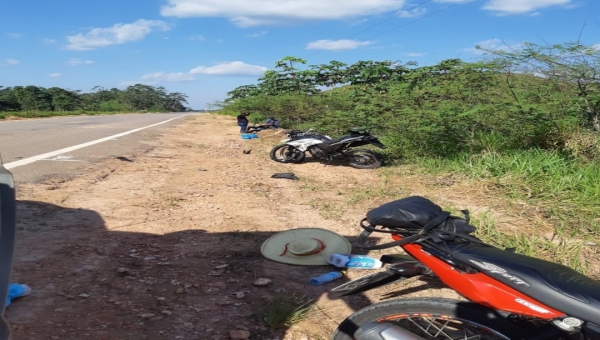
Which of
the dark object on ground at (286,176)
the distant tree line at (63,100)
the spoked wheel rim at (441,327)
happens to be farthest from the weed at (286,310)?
the distant tree line at (63,100)

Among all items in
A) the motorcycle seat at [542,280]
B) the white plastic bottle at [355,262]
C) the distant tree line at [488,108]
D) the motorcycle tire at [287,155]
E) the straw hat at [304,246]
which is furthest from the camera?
the motorcycle tire at [287,155]

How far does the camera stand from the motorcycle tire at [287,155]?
815 cm

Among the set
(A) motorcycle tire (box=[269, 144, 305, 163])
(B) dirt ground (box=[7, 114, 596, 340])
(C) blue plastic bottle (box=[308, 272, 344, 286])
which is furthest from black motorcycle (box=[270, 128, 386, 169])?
(C) blue plastic bottle (box=[308, 272, 344, 286])

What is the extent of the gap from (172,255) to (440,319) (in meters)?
2.18

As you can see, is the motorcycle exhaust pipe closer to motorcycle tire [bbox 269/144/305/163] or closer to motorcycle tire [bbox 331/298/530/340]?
motorcycle tire [bbox 331/298/530/340]

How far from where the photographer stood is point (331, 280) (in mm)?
3074

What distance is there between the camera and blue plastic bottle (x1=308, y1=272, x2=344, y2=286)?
303 cm

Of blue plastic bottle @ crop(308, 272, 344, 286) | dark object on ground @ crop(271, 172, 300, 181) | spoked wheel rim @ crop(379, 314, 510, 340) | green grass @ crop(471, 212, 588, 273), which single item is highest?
spoked wheel rim @ crop(379, 314, 510, 340)

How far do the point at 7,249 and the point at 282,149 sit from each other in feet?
24.1

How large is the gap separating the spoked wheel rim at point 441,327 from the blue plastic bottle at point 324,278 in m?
1.13

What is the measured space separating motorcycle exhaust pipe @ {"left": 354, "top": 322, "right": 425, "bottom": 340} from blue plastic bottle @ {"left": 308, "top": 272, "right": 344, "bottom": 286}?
3.74 ft

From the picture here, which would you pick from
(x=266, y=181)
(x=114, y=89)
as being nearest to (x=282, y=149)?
(x=266, y=181)

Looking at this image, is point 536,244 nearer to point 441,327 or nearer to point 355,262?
point 355,262

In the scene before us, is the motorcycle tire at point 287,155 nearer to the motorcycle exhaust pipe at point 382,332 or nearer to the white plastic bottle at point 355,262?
the white plastic bottle at point 355,262
